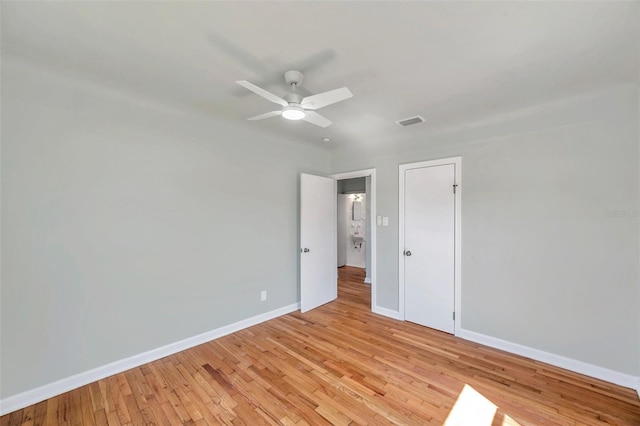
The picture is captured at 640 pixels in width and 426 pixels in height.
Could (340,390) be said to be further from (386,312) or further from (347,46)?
(347,46)

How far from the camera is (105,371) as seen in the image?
2.30 metres

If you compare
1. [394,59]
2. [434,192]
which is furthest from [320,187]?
[394,59]

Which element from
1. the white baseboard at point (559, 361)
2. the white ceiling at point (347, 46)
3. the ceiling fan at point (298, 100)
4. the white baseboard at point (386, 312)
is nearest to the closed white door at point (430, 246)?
the white baseboard at point (386, 312)

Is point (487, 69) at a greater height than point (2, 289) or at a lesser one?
greater

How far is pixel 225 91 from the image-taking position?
7.73 feet

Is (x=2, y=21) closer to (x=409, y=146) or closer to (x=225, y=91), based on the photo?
(x=225, y=91)

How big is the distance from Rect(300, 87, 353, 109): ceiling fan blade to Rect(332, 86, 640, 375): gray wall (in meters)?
1.91

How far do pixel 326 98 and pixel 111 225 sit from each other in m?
2.25

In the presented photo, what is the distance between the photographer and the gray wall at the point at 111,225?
6.45 ft

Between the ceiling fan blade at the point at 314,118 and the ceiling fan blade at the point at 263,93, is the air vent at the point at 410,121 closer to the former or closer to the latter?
the ceiling fan blade at the point at 314,118

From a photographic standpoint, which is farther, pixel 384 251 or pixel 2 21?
pixel 384 251

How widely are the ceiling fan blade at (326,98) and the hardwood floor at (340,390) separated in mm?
2314

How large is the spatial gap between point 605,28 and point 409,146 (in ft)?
6.81

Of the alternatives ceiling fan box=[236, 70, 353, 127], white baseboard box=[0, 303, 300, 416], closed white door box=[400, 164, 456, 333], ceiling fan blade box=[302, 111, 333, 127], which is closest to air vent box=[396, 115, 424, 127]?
closed white door box=[400, 164, 456, 333]
